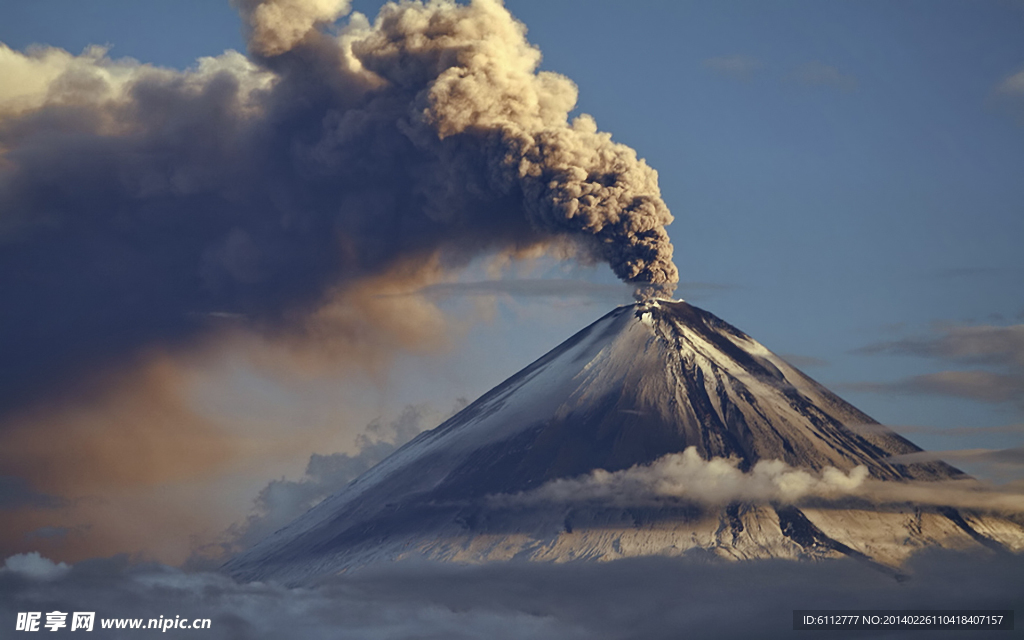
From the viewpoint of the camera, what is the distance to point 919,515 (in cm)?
8269

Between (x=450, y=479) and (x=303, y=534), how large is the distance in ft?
42.1

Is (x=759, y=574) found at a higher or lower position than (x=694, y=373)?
lower

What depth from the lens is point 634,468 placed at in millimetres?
78312

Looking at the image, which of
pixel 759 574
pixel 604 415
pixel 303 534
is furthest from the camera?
pixel 303 534

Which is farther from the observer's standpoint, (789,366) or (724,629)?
(789,366)

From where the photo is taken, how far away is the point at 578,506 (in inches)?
3086

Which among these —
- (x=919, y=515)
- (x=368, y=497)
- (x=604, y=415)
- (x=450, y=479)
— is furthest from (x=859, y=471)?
(x=368, y=497)

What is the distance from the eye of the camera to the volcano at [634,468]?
78.2m

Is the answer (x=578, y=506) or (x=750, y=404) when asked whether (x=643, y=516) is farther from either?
(x=750, y=404)

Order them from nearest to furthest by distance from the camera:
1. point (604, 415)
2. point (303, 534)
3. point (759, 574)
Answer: point (759, 574)
point (604, 415)
point (303, 534)

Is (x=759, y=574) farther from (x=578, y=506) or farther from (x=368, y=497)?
(x=368, y=497)

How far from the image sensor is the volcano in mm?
78188

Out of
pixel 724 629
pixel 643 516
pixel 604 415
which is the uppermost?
pixel 604 415

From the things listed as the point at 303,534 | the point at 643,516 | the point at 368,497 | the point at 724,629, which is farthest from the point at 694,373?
the point at 303,534
